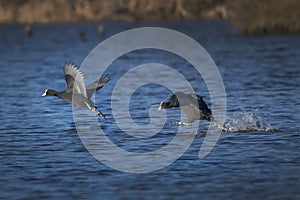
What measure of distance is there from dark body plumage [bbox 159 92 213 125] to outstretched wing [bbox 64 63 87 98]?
175cm

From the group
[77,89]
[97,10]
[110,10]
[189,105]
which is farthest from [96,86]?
[97,10]

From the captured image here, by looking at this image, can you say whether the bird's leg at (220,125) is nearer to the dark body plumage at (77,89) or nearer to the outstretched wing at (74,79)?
the dark body plumage at (77,89)

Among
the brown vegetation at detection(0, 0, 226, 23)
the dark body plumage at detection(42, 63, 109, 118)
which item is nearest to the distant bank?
the brown vegetation at detection(0, 0, 226, 23)

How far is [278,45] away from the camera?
1734 inches

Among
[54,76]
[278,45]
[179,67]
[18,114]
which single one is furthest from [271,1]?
[18,114]

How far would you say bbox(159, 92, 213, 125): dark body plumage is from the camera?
45.8ft

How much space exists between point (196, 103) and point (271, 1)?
3766cm

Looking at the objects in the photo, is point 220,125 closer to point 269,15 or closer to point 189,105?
point 189,105

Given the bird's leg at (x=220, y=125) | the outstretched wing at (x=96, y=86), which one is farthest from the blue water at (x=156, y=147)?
the outstretched wing at (x=96, y=86)

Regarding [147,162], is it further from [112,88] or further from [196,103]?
[112,88]

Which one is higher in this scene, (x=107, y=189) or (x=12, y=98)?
(x=12, y=98)

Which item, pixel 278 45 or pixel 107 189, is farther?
pixel 278 45

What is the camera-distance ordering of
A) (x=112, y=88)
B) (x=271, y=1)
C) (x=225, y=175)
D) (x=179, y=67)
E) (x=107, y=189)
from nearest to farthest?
(x=107, y=189)
(x=225, y=175)
(x=112, y=88)
(x=179, y=67)
(x=271, y=1)

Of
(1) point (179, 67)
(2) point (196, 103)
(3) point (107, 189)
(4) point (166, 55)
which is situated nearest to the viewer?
(3) point (107, 189)
